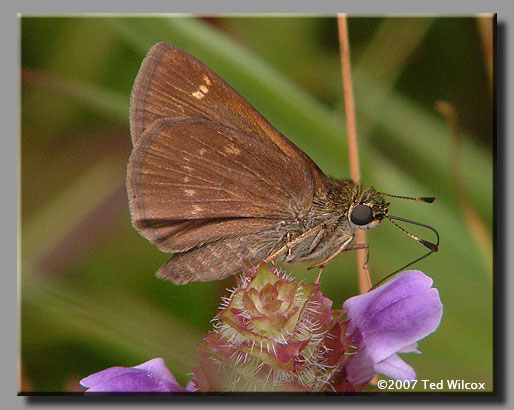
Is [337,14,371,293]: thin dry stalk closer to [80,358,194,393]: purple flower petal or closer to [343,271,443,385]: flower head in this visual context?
[343,271,443,385]: flower head

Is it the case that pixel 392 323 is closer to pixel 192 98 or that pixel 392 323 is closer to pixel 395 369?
pixel 395 369

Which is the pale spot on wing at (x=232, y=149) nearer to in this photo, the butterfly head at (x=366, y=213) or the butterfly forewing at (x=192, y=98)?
the butterfly forewing at (x=192, y=98)

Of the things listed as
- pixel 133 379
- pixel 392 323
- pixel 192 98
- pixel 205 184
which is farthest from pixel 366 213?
pixel 133 379

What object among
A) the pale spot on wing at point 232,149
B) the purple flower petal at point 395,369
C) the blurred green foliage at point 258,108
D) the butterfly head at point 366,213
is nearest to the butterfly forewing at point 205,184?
the pale spot on wing at point 232,149

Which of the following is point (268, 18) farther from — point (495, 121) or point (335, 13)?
point (495, 121)

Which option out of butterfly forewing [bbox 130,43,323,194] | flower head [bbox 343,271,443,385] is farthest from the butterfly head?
flower head [bbox 343,271,443,385]

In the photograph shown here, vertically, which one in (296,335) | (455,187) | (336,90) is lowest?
(296,335)

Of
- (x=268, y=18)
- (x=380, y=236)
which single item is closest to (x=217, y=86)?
(x=268, y=18)
